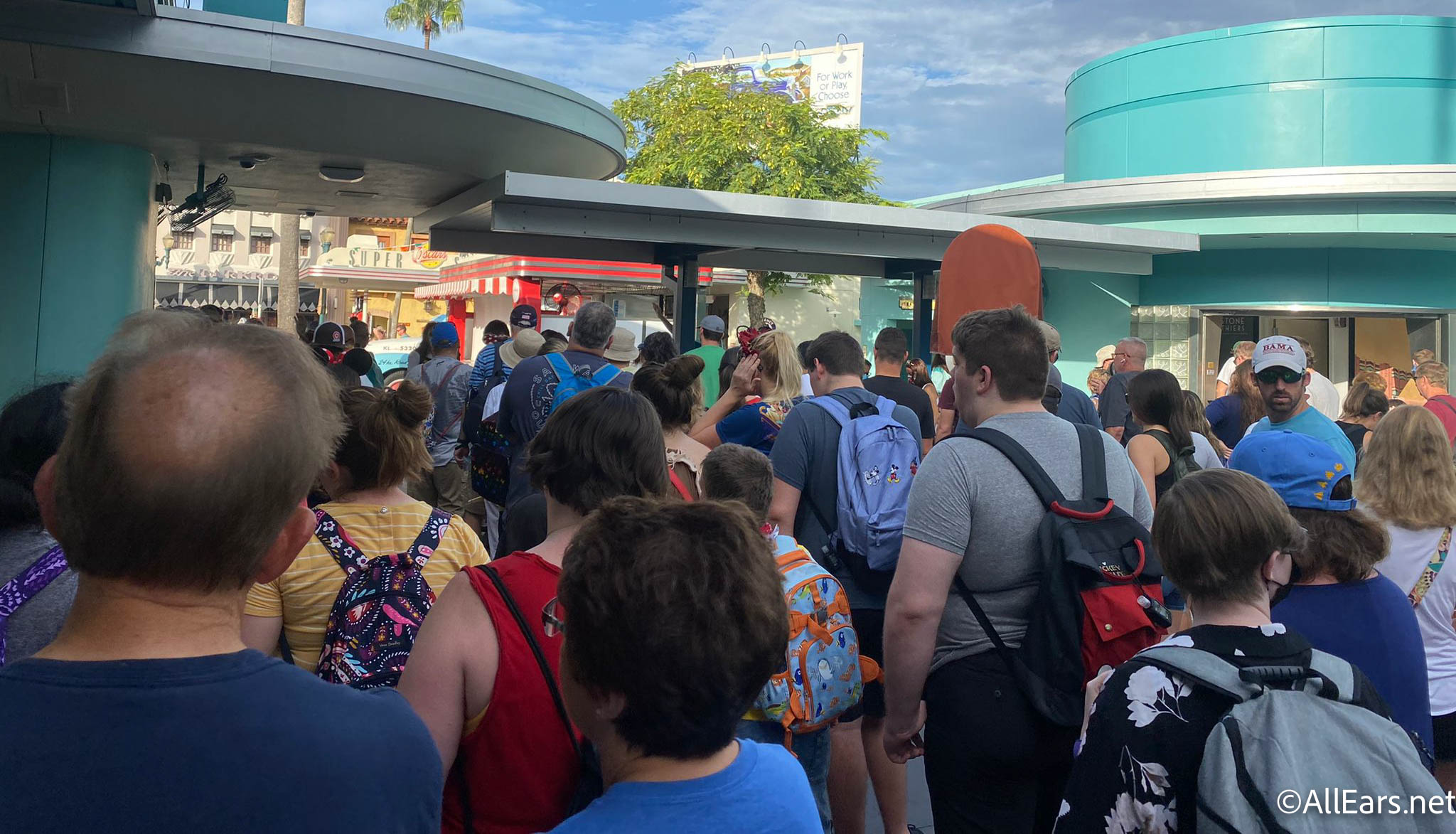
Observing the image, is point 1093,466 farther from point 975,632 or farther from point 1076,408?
point 1076,408

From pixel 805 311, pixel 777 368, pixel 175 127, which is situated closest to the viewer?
pixel 777 368

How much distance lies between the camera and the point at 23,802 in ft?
3.48

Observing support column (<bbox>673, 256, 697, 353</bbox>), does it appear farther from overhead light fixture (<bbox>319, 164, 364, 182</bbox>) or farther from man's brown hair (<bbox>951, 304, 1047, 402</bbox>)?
man's brown hair (<bbox>951, 304, 1047, 402</bbox>)

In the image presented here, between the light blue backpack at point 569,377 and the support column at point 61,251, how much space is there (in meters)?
4.83

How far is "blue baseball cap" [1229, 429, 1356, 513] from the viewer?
3.02m

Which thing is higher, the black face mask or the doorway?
the doorway

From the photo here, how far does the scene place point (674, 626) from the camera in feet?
4.88

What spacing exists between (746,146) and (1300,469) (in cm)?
2900

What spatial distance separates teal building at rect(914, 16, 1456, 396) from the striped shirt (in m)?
14.9

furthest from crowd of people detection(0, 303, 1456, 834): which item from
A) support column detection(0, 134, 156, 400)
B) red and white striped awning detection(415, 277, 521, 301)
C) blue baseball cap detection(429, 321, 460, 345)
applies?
red and white striped awning detection(415, 277, 521, 301)

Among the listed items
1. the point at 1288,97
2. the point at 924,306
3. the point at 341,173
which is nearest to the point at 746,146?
the point at 1288,97

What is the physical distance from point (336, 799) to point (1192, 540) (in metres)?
1.83

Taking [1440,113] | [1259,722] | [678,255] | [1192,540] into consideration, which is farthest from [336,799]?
[1440,113]

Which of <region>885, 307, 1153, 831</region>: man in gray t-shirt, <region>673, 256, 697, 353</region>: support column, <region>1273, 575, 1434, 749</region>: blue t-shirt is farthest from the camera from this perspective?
<region>673, 256, 697, 353</region>: support column
